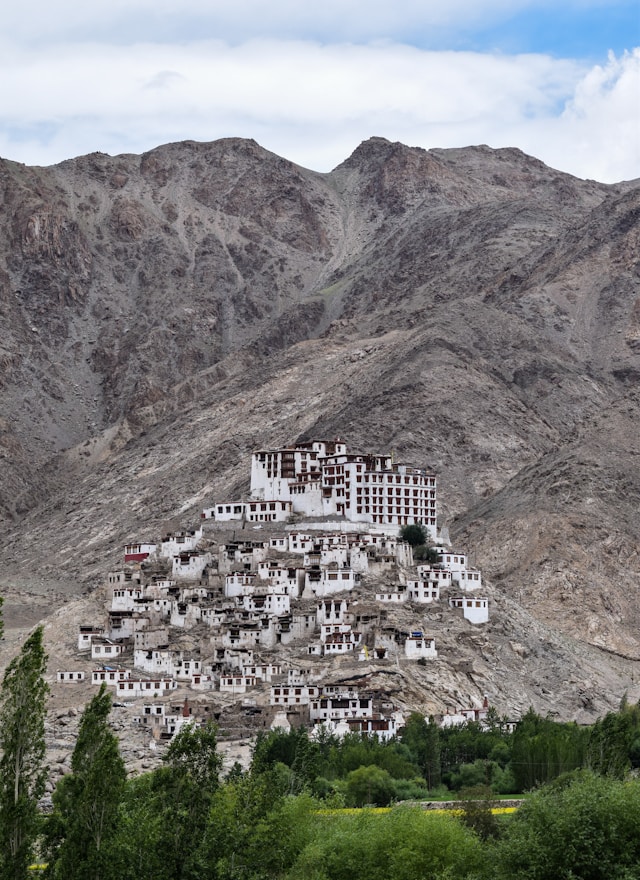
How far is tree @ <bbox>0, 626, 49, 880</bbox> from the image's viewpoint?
1951 inches

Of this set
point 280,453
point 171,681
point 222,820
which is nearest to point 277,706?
point 171,681

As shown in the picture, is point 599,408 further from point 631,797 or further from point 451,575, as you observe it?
point 631,797

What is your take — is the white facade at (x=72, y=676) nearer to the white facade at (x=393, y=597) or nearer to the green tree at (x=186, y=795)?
the white facade at (x=393, y=597)

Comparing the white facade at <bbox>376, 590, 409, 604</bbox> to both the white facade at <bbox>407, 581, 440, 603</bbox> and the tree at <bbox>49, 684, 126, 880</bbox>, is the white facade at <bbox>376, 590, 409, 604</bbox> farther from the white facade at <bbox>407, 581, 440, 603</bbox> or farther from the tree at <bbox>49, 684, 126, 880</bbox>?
the tree at <bbox>49, 684, 126, 880</bbox>

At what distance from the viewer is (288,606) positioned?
107 m

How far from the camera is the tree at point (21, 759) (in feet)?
163

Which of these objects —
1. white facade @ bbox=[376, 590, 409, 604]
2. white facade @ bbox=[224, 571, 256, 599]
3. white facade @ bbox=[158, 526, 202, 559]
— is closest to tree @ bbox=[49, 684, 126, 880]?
white facade @ bbox=[224, 571, 256, 599]

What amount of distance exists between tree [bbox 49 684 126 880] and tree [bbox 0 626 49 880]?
1486 mm

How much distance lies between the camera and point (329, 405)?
190500 millimetres

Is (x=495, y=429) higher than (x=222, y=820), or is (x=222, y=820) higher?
(x=495, y=429)

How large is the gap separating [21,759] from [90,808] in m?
2.95

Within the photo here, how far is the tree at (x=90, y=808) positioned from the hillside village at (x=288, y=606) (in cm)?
3654

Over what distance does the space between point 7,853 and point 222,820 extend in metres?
7.59

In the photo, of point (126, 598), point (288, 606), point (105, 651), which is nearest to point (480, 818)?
point (288, 606)
